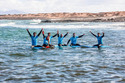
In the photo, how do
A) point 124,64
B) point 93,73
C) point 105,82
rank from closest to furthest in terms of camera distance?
point 105,82
point 93,73
point 124,64

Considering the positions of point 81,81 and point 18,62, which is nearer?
point 81,81

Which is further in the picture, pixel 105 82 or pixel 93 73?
pixel 93 73

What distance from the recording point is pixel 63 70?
12.6 m

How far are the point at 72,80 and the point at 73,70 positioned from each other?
1.82 m

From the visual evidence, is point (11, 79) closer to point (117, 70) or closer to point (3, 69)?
point (3, 69)

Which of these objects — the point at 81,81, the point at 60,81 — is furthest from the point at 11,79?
the point at 81,81

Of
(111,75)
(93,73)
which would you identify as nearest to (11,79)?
(93,73)

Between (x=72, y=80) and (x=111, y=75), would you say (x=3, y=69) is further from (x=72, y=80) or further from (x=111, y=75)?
(x=111, y=75)

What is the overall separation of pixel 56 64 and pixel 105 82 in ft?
14.2

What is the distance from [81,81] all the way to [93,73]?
1564mm

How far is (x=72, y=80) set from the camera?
35.3 feet

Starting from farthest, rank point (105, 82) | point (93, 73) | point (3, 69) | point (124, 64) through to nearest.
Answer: point (124, 64) < point (3, 69) < point (93, 73) < point (105, 82)

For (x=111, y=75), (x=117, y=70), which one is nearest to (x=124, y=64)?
(x=117, y=70)

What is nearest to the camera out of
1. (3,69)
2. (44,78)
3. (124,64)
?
(44,78)
